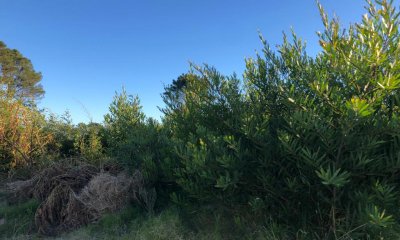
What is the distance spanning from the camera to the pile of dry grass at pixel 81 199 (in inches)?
224

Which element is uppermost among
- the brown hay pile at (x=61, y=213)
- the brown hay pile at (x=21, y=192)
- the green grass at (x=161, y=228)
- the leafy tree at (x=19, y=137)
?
the leafy tree at (x=19, y=137)

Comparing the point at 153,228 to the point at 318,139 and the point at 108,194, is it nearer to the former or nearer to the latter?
the point at 108,194

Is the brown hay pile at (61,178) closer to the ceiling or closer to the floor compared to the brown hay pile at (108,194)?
closer to the ceiling

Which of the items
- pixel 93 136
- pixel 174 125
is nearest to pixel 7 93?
pixel 93 136

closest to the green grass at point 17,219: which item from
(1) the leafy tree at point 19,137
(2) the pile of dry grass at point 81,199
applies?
(2) the pile of dry grass at point 81,199

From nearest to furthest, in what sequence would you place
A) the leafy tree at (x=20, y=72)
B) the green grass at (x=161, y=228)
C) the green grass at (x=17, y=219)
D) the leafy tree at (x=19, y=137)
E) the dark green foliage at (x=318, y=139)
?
the dark green foliage at (x=318, y=139) < the green grass at (x=161, y=228) < the green grass at (x=17, y=219) < the leafy tree at (x=19, y=137) < the leafy tree at (x=20, y=72)

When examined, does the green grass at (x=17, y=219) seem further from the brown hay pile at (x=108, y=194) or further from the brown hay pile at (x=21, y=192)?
the brown hay pile at (x=108, y=194)

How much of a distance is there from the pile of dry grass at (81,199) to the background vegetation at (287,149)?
0.28 metres

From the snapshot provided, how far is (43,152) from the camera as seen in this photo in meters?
9.70

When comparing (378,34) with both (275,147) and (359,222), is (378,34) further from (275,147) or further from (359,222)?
(359,222)

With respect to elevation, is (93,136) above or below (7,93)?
below

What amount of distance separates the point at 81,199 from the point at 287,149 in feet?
13.2

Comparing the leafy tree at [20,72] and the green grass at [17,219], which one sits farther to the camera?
the leafy tree at [20,72]

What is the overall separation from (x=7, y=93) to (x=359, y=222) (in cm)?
1119
